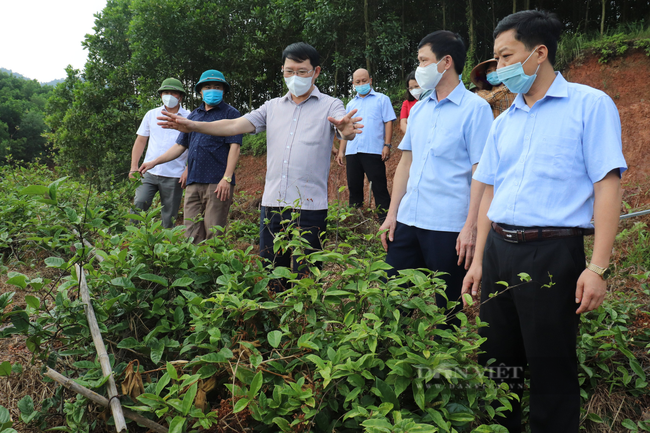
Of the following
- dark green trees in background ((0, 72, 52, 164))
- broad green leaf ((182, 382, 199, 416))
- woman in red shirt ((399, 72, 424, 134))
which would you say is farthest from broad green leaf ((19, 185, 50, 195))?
dark green trees in background ((0, 72, 52, 164))

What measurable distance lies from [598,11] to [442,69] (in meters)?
8.82

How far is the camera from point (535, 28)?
70.9 inches

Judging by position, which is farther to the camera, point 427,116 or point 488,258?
point 427,116

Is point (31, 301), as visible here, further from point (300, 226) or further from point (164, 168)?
point (164, 168)

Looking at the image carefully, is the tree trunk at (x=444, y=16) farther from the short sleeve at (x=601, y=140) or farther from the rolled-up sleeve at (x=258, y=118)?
the short sleeve at (x=601, y=140)

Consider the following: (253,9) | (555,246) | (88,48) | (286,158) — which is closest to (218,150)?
(286,158)

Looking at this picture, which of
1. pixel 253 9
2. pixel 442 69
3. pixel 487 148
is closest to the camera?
pixel 487 148

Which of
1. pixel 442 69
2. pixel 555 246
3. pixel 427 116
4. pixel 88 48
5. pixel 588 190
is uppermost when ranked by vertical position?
pixel 88 48

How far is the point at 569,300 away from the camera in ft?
5.60

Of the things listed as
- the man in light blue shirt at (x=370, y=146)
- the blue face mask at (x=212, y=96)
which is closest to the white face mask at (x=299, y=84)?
the blue face mask at (x=212, y=96)

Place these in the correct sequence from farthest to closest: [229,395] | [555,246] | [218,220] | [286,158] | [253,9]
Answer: [253,9]
[218,220]
[286,158]
[555,246]
[229,395]

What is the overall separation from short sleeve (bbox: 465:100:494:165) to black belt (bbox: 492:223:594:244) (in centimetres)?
62

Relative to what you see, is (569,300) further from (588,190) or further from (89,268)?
(89,268)

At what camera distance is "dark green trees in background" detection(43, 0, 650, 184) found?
9648 mm
